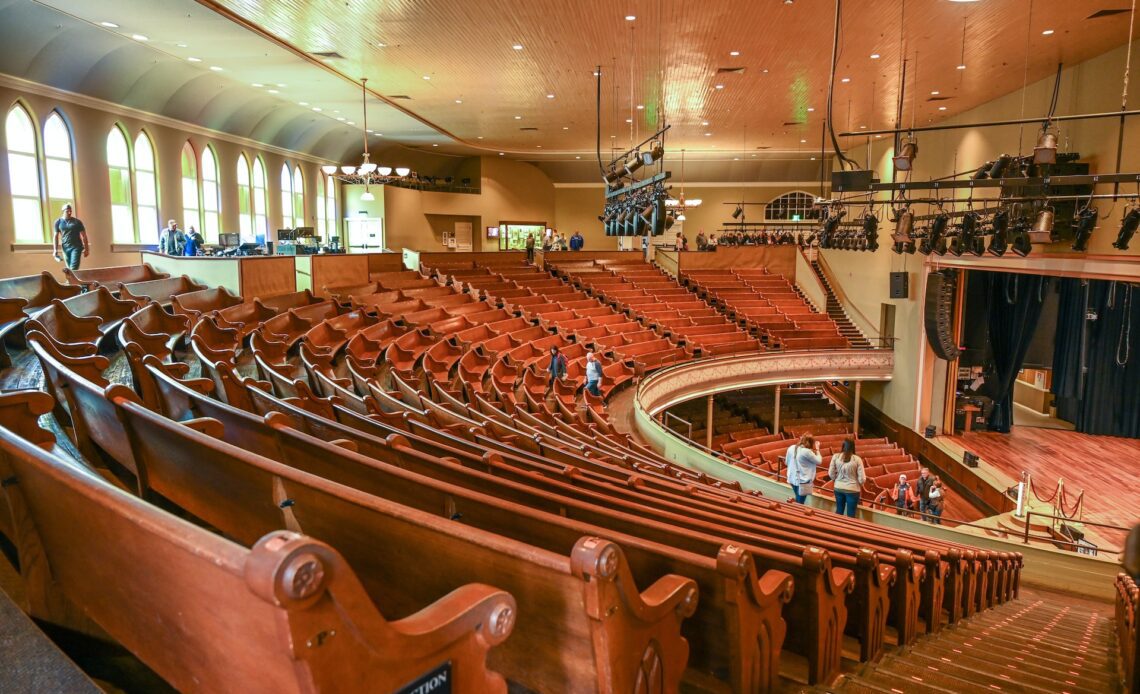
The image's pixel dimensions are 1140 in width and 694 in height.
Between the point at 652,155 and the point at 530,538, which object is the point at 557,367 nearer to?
the point at 652,155

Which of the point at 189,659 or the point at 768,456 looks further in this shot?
the point at 768,456

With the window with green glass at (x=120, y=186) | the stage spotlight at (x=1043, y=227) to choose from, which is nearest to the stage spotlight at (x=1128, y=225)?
the stage spotlight at (x=1043, y=227)

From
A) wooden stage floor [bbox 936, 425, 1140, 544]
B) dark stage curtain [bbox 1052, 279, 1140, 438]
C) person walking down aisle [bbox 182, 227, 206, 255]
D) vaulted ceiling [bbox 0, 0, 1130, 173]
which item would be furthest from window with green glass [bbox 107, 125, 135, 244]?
dark stage curtain [bbox 1052, 279, 1140, 438]

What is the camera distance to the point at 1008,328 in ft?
53.2

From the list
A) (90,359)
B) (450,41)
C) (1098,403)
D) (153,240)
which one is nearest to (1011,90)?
(1098,403)

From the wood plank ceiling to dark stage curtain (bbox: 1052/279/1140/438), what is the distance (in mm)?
4900

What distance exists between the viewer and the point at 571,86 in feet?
41.9

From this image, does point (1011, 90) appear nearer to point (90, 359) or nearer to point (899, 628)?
point (899, 628)

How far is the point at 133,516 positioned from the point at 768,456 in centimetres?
1398

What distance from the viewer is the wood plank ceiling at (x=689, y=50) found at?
8.61m

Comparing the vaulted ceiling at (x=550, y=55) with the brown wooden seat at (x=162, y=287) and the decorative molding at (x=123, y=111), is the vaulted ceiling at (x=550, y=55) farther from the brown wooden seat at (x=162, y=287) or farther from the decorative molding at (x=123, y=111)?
the brown wooden seat at (x=162, y=287)

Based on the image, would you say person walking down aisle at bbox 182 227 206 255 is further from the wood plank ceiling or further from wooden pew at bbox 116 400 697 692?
wooden pew at bbox 116 400 697 692

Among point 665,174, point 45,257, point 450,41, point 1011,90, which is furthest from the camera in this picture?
point 1011,90

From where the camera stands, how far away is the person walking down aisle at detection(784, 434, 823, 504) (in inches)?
311
